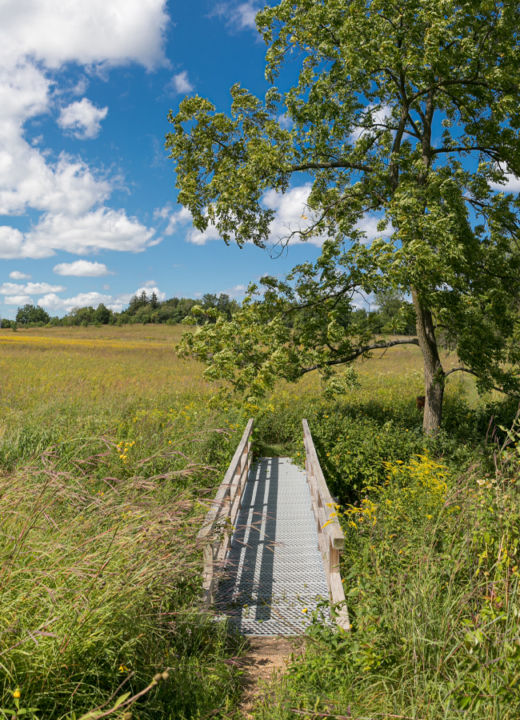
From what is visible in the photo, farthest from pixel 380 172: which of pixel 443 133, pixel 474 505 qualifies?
pixel 474 505

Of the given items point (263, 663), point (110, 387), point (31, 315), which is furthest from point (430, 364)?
point (31, 315)

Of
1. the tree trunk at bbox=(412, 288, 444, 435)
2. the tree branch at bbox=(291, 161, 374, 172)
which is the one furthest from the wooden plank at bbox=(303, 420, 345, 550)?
the tree branch at bbox=(291, 161, 374, 172)

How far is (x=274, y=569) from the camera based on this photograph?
16.9 ft

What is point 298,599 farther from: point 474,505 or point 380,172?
point 380,172

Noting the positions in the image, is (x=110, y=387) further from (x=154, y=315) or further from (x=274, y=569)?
(x=154, y=315)

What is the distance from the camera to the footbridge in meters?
3.82

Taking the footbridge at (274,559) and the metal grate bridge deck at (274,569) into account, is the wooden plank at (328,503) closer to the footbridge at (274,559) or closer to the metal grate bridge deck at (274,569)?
the footbridge at (274,559)

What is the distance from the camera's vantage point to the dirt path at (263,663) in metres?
3.15

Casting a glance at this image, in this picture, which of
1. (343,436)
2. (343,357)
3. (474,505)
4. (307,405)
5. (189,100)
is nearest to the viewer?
(474,505)

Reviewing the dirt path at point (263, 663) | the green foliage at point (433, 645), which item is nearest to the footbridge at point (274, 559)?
the dirt path at point (263, 663)

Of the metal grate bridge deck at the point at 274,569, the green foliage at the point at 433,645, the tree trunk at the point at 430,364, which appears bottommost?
the metal grate bridge deck at the point at 274,569

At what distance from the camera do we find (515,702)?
220cm

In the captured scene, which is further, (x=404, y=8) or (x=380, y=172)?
(x=380, y=172)

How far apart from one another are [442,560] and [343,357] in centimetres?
730
